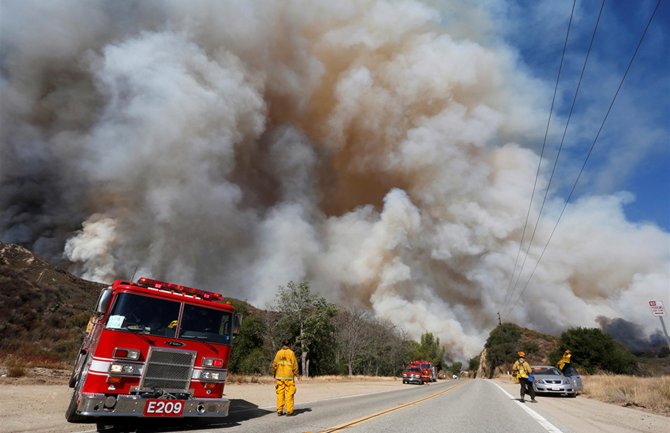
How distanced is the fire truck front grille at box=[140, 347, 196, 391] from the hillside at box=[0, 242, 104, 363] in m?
18.7

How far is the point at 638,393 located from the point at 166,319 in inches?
705

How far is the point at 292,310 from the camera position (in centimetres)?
5269

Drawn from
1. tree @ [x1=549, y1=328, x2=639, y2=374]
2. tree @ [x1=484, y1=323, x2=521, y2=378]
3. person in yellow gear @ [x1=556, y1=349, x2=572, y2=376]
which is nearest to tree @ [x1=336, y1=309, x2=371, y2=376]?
tree @ [x1=549, y1=328, x2=639, y2=374]

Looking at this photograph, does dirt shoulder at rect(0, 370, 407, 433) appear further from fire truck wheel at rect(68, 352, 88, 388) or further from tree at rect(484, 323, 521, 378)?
tree at rect(484, 323, 521, 378)

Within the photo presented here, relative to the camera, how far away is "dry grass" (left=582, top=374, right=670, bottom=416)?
12961mm

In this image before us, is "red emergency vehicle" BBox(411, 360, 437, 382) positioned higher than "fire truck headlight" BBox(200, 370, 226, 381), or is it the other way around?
"red emergency vehicle" BBox(411, 360, 437, 382)

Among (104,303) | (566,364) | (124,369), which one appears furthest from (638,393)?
(104,303)

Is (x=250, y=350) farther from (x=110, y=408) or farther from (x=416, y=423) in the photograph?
(x=110, y=408)

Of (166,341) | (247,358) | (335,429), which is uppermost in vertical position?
(247,358)

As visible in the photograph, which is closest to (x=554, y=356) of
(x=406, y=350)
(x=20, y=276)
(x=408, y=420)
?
(x=406, y=350)

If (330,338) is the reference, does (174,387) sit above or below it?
below

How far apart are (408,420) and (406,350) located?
89099 millimetres

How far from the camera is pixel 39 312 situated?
33.9 metres

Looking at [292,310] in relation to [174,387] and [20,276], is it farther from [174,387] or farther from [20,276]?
[174,387]
